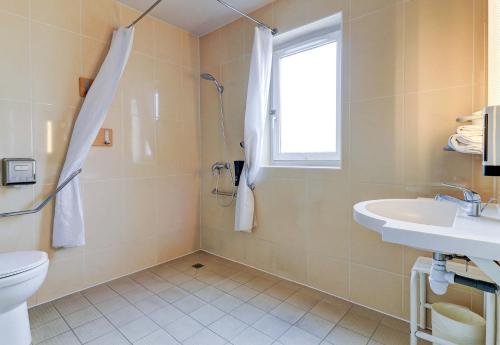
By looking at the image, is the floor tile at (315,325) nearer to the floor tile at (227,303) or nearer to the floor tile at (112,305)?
the floor tile at (227,303)

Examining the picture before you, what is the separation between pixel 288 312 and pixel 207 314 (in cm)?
52

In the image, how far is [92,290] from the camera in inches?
79.3

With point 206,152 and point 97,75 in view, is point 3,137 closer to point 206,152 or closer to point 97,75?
point 97,75

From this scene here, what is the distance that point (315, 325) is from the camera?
1594 millimetres

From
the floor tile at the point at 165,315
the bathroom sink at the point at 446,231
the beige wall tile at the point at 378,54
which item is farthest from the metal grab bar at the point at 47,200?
the beige wall tile at the point at 378,54

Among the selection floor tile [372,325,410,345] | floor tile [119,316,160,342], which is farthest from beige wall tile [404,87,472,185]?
floor tile [119,316,160,342]

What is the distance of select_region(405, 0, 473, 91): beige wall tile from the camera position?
138 cm

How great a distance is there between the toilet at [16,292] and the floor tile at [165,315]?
631 mm

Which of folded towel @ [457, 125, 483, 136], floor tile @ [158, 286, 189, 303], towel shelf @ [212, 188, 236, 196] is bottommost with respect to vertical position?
floor tile @ [158, 286, 189, 303]

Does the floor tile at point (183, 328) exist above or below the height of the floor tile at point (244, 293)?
below

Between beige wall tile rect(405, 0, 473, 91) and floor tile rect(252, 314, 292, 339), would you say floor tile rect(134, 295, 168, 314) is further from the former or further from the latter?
beige wall tile rect(405, 0, 473, 91)

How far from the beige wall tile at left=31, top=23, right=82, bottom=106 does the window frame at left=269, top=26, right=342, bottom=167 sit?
1.51m

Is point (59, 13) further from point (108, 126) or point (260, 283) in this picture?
point (260, 283)

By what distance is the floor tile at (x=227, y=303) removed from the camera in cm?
178
